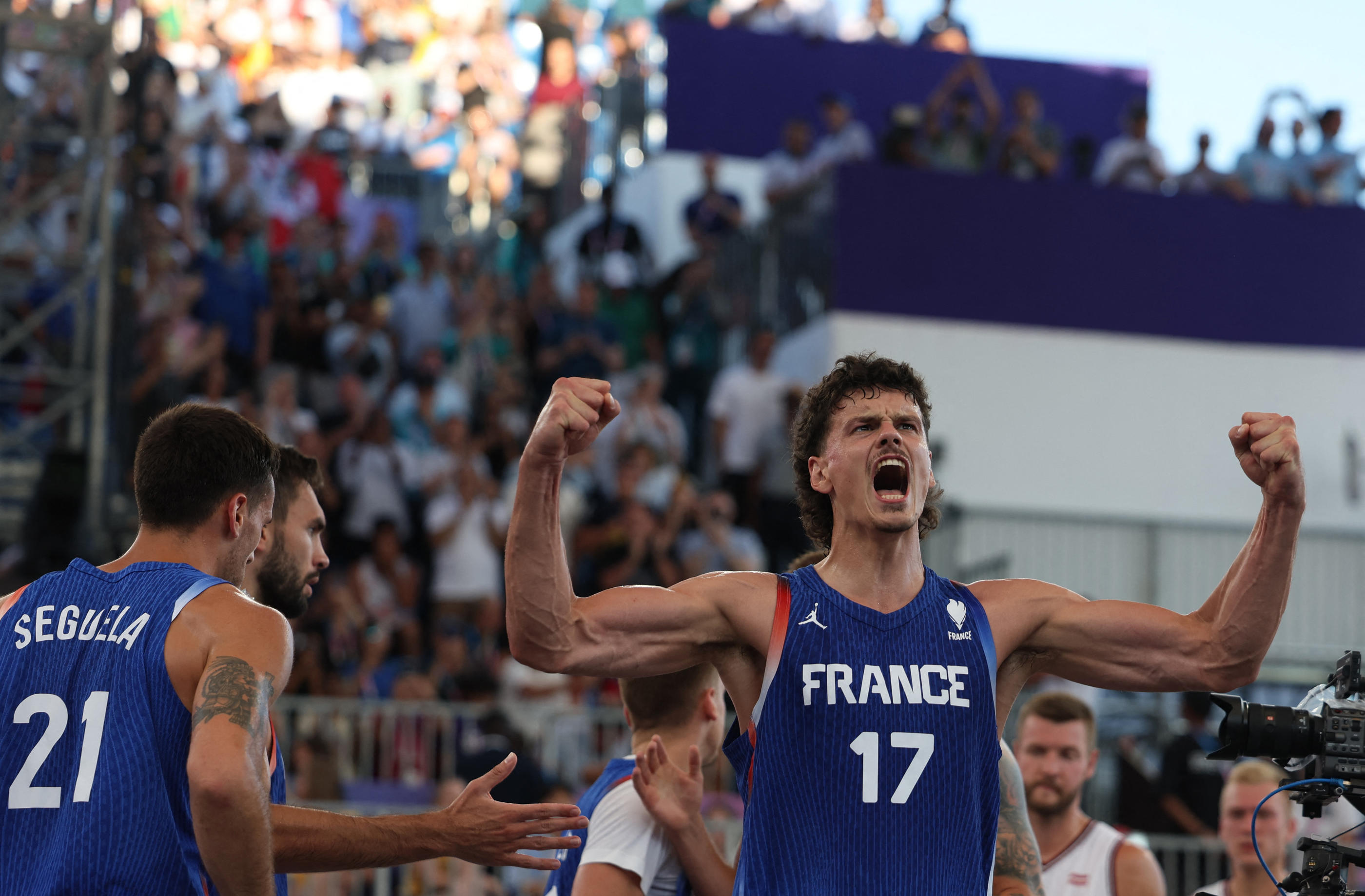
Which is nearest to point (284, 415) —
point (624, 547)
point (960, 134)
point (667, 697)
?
point (624, 547)

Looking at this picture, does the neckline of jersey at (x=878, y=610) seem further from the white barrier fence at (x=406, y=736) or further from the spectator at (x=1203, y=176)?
the spectator at (x=1203, y=176)

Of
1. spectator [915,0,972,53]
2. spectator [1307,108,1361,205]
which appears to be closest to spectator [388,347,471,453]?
spectator [915,0,972,53]

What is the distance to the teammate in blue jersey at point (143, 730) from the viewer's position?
3709mm

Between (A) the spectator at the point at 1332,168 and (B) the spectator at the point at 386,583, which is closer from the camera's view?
(B) the spectator at the point at 386,583

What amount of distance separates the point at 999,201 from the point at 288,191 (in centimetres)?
673

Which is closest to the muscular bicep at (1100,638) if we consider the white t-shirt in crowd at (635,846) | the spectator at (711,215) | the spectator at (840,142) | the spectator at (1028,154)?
the white t-shirt in crowd at (635,846)

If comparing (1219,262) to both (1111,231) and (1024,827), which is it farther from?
(1024,827)

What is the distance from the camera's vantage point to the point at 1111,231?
15680 millimetres

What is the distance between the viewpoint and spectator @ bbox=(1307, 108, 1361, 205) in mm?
16141

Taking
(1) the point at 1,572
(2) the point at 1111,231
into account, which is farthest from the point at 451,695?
(2) the point at 1111,231

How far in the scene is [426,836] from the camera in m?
4.14

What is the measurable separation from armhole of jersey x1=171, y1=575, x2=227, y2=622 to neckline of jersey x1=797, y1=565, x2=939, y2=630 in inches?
55.8

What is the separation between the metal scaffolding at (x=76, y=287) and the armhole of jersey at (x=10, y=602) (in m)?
6.74

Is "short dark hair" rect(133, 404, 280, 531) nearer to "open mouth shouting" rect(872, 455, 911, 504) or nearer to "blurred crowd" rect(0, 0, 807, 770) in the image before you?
"open mouth shouting" rect(872, 455, 911, 504)
